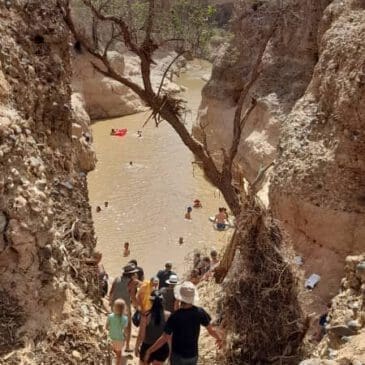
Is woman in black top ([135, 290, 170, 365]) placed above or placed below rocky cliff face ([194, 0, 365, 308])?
below

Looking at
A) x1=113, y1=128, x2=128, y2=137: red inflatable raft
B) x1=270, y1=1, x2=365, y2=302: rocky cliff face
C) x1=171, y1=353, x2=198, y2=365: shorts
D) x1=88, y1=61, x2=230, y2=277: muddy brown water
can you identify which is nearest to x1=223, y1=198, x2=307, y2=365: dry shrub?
x1=171, y1=353, x2=198, y2=365: shorts

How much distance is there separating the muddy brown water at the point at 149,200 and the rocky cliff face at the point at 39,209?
16.2ft

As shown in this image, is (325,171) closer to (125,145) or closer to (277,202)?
(277,202)

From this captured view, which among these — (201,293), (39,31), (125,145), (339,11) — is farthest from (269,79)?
(39,31)

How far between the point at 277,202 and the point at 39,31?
568cm

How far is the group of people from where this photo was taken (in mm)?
5453

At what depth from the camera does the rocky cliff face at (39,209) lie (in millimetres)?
4707

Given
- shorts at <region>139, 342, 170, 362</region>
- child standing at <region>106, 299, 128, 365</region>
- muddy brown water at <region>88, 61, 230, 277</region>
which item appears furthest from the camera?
muddy brown water at <region>88, 61, 230, 277</region>

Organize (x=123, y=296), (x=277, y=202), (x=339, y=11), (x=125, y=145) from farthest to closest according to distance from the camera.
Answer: (x=125, y=145) → (x=339, y=11) → (x=277, y=202) → (x=123, y=296)

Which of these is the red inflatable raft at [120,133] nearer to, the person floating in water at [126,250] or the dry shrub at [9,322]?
the person floating in water at [126,250]

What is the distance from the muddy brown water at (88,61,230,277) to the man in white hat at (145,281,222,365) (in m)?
5.74

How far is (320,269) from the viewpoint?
1012 cm

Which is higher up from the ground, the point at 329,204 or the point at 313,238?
the point at 329,204

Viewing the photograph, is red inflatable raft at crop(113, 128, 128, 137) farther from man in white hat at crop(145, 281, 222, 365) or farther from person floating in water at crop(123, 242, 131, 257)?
man in white hat at crop(145, 281, 222, 365)
